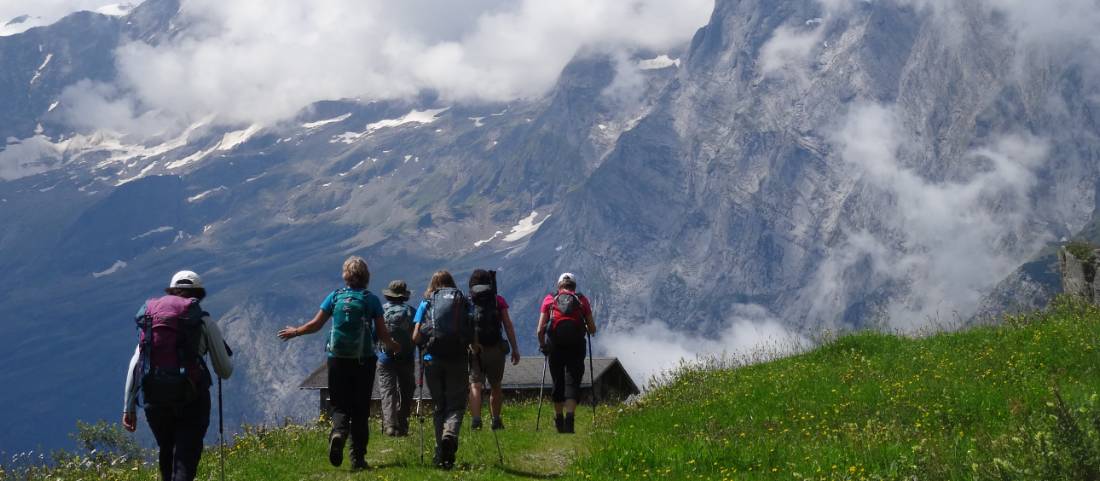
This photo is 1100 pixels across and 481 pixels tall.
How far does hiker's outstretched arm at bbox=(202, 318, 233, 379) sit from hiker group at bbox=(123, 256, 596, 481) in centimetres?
1

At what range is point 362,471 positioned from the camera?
43.6 feet

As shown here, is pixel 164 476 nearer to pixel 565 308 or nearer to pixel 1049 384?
pixel 565 308

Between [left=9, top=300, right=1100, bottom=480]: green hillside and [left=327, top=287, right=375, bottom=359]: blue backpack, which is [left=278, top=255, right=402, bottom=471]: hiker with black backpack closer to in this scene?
[left=327, top=287, right=375, bottom=359]: blue backpack

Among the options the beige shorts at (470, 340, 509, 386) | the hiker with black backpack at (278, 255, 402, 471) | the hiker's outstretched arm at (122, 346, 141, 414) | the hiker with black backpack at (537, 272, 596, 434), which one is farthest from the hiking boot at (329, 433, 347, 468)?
the hiker with black backpack at (537, 272, 596, 434)

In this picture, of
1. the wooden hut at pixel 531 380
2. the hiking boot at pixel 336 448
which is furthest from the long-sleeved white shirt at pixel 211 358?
the wooden hut at pixel 531 380

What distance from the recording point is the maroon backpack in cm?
1077

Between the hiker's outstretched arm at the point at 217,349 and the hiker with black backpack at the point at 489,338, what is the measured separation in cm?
482

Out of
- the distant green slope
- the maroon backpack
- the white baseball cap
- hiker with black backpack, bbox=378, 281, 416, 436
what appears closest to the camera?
the distant green slope

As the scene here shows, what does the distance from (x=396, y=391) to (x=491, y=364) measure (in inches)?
65.9

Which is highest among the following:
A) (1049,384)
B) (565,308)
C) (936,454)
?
(565,308)

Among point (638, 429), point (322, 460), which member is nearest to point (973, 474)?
point (638, 429)

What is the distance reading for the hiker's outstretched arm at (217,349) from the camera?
1109cm

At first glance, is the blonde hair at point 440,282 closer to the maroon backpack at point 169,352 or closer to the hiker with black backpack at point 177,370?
the hiker with black backpack at point 177,370

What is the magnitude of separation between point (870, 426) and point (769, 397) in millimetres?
3682
